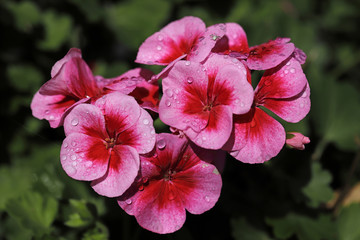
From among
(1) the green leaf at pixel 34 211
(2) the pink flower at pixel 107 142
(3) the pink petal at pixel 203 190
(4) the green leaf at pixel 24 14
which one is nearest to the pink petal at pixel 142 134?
(2) the pink flower at pixel 107 142

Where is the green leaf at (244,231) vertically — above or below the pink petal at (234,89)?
below

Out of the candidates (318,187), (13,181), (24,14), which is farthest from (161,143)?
(24,14)

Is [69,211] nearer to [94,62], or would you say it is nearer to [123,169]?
[123,169]

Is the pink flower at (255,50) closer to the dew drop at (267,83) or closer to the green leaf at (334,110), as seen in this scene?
the dew drop at (267,83)

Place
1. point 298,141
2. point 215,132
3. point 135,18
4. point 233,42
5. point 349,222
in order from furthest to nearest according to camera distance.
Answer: point 135,18, point 349,222, point 233,42, point 298,141, point 215,132

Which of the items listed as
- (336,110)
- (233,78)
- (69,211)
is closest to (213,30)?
(233,78)

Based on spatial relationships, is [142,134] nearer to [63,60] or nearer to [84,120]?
[84,120]
